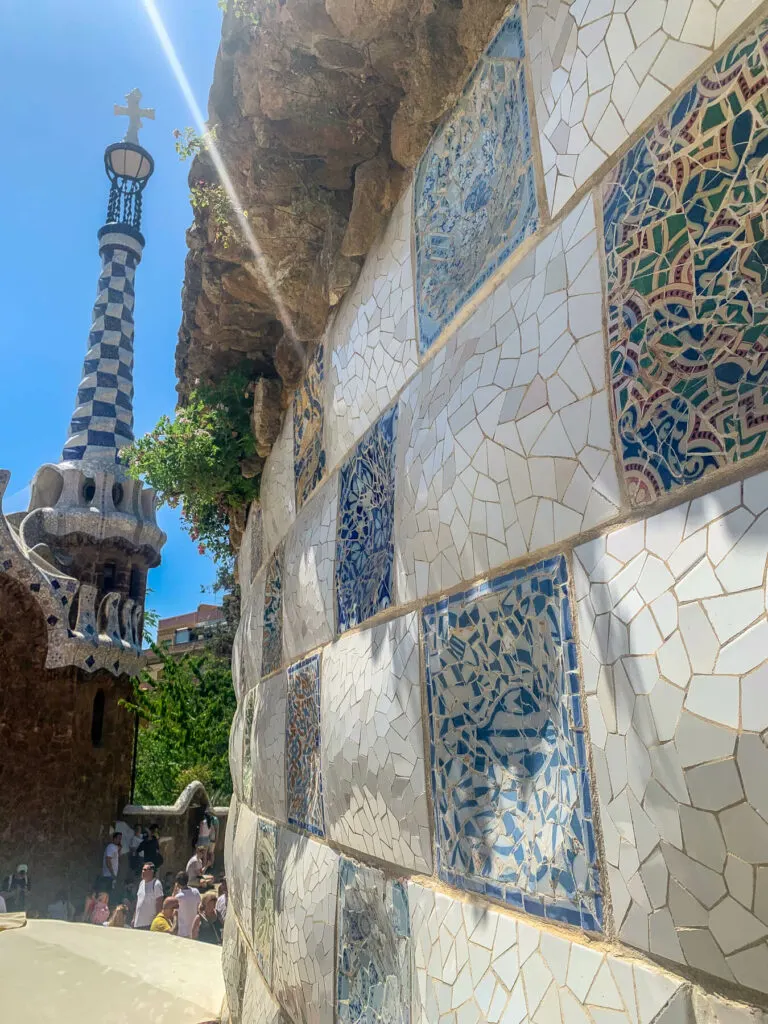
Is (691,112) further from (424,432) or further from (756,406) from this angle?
(424,432)

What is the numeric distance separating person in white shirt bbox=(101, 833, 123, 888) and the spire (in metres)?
6.07

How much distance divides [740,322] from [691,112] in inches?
10.2

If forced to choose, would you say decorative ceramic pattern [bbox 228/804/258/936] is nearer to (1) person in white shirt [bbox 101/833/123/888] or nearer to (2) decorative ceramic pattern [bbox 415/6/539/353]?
(2) decorative ceramic pattern [bbox 415/6/539/353]

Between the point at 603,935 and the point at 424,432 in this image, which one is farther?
the point at 424,432

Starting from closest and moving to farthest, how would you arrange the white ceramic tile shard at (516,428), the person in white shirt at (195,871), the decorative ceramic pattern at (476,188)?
the white ceramic tile shard at (516,428) < the decorative ceramic pattern at (476,188) < the person in white shirt at (195,871)

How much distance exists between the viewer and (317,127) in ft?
6.09

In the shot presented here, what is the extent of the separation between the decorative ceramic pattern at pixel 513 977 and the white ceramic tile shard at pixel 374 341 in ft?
3.13

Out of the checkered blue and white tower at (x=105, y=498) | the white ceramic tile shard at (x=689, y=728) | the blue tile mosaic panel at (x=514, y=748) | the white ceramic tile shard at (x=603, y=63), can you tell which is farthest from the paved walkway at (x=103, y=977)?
the checkered blue and white tower at (x=105, y=498)

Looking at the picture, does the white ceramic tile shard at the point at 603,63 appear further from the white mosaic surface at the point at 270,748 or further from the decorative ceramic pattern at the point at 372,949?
the white mosaic surface at the point at 270,748

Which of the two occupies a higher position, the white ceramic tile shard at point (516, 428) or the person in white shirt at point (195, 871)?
the white ceramic tile shard at point (516, 428)

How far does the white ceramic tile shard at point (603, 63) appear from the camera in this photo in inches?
34.8

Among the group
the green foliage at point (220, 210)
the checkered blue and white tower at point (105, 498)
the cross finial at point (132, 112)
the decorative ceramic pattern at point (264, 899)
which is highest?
the cross finial at point (132, 112)

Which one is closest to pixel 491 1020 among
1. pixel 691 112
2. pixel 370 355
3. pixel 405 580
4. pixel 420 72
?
pixel 405 580

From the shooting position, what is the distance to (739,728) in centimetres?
74
